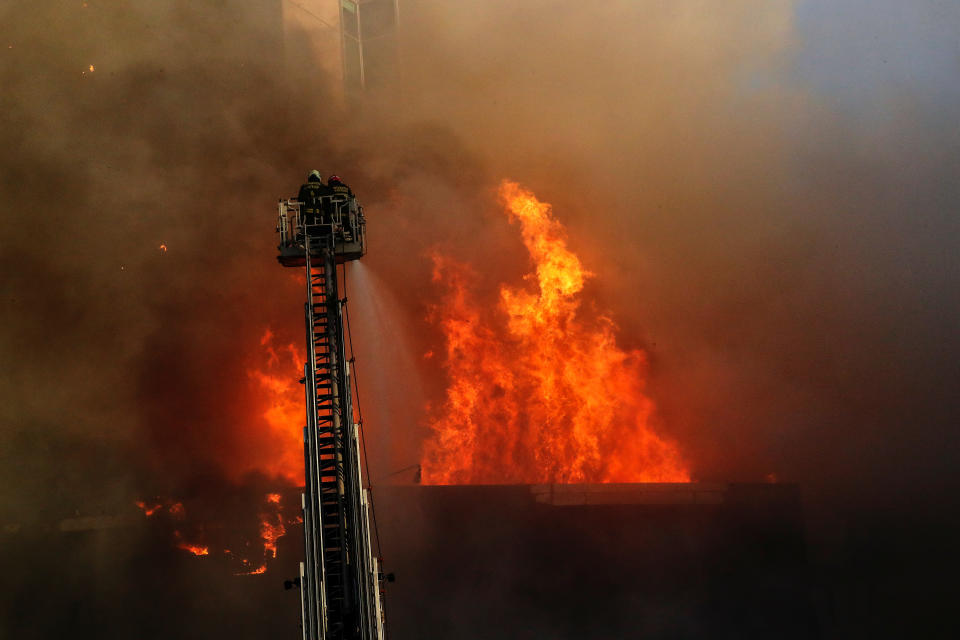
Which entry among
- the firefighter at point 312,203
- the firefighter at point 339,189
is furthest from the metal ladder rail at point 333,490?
the firefighter at point 339,189

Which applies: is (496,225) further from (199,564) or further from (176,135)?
(199,564)

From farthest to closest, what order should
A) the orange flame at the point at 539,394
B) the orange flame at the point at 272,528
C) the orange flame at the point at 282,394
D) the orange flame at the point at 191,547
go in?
the orange flame at the point at 539,394
the orange flame at the point at 282,394
the orange flame at the point at 191,547
the orange flame at the point at 272,528

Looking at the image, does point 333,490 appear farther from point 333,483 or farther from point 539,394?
point 539,394

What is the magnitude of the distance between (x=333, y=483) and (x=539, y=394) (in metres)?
12.7

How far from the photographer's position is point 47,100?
76.9ft

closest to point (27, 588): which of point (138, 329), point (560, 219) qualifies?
point (138, 329)

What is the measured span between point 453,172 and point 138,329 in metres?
10.4

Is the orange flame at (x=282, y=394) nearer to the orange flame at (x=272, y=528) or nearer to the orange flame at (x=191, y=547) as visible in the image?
the orange flame at (x=272, y=528)

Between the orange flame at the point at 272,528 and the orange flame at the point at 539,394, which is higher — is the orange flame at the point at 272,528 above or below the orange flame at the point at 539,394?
below

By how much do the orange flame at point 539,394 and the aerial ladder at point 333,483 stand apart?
11484mm

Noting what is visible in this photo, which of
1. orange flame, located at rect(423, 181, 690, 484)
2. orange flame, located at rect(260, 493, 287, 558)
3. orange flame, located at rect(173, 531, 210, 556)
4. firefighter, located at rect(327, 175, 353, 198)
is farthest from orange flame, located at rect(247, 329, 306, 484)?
firefighter, located at rect(327, 175, 353, 198)

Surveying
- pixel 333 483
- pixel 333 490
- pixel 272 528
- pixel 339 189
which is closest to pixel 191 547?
pixel 272 528

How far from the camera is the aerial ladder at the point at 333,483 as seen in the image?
452 inches

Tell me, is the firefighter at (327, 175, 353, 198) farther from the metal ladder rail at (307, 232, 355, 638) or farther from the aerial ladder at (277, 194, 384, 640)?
the metal ladder rail at (307, 232, 355, 638)
